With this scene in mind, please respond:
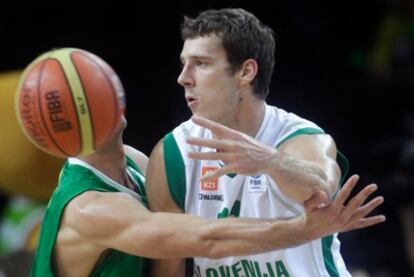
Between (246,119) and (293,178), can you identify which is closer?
Answer: (293,178)

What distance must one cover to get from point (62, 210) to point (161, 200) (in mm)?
425

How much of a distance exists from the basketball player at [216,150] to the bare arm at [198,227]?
0.29 meters

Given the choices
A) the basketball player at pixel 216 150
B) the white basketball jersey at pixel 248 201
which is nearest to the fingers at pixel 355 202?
the basketball player at pixel 216 150

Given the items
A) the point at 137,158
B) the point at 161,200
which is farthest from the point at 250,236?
the point at 137,158

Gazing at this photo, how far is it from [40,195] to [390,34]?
10.3ft

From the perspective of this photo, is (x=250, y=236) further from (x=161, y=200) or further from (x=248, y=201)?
(x=161, y=200)

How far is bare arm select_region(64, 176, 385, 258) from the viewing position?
420cm

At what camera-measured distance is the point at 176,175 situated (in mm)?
4742

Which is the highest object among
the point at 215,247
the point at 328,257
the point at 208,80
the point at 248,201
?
the point at 208,80

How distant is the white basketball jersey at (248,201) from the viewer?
465 cm

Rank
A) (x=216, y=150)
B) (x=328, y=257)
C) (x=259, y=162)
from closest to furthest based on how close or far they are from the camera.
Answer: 1. (x=259, y=162)
2. (x=216, y=150)
3. (x=328, y=257)

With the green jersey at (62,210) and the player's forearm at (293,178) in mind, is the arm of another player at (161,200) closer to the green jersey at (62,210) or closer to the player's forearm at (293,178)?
the green jersey at (62,210)

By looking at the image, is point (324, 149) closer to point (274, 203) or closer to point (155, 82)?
point (274, 203)

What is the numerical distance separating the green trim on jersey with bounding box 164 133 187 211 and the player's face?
230 millimetres
